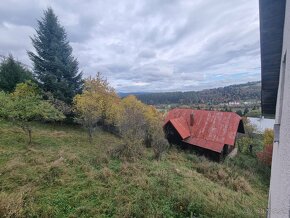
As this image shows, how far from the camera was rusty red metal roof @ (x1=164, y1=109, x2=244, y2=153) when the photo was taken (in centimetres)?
1784

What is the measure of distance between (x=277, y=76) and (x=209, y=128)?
1563cm

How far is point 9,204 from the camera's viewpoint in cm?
519

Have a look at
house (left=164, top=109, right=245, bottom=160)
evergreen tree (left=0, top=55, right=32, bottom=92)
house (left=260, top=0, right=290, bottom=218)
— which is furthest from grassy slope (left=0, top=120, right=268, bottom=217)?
evergreen tree (left=0, top=55, right=32, bottom=92)

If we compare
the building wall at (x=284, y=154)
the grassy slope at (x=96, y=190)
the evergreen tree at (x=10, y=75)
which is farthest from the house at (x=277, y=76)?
the evergreen tree at (x=10, y=75)

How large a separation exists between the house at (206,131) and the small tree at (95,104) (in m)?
7.30

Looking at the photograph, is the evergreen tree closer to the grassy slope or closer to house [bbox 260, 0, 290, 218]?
the grassy slope

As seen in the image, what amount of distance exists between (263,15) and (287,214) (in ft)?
10.4

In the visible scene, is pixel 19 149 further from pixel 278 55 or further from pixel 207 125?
pixel 207 125

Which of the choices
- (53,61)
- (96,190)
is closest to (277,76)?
(96,190)

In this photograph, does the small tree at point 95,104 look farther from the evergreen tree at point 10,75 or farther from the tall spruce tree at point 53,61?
the evergreen tree at point 10,75

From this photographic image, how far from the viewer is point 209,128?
19.6 metres

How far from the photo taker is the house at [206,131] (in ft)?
57.9

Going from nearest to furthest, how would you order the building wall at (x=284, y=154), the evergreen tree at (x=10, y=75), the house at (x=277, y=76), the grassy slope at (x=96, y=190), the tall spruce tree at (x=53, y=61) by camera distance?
the building wall at (x=284, y=154)
the house at (x=277, y=76)
the grassy slope at (x=96, y=190)
the tall spruce tree at (x=53, y=61)
the evergreen tree at (x=10, y=75)

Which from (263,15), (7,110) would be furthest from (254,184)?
(7,110)
